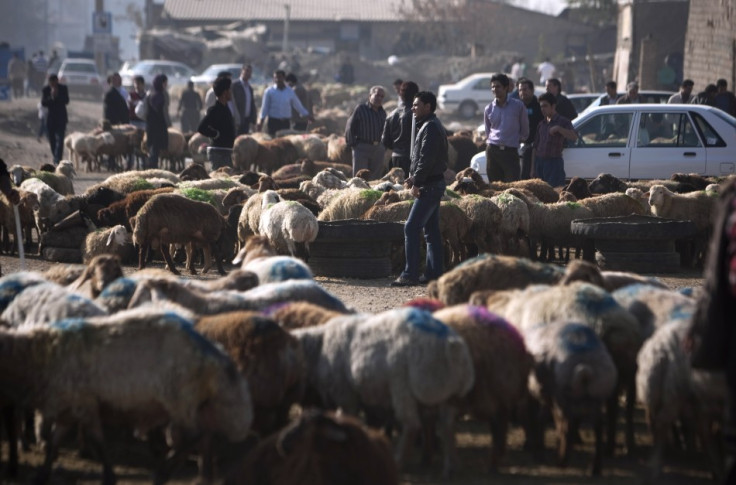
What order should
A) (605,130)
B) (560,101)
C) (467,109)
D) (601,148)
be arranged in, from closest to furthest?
(601,148)
(605,130)
(560,101)
(467,109)

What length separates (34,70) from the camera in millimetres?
53906

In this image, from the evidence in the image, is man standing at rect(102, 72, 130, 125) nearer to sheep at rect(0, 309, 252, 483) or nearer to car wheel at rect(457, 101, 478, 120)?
sheep at rect(0, 309, 252, 483)

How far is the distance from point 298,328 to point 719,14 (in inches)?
948

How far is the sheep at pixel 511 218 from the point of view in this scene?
12.1 meters

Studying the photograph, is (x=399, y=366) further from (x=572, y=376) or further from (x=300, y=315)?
(x=300, y=315)

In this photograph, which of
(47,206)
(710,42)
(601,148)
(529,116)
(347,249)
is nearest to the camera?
(347,249)

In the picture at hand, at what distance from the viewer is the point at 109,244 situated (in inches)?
463

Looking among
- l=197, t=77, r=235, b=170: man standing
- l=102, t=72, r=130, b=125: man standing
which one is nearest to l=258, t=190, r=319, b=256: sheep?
l=197, t=77, r=235, b=170: man standing

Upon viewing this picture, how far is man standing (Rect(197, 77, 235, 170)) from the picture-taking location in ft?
49.6

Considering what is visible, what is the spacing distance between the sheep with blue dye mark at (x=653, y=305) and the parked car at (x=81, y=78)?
46.7m

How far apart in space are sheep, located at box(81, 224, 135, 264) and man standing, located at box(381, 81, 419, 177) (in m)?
3.59

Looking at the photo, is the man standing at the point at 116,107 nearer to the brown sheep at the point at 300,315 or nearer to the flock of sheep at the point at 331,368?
the flock of sheep at the point at 331,368

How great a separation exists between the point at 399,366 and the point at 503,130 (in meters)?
8.88

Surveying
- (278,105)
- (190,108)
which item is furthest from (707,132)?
(190,108)
